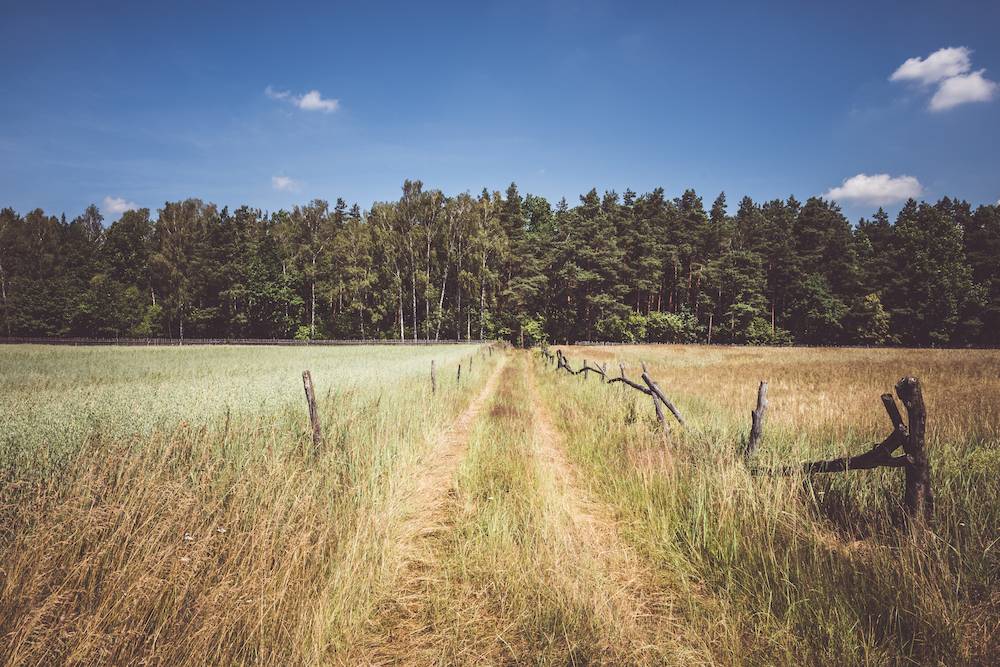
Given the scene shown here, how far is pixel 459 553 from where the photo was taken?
3.84 meters

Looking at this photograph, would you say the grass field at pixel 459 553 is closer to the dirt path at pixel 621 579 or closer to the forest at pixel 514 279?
the dirt path at pixel 621 579

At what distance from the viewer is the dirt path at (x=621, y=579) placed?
2.81 meters

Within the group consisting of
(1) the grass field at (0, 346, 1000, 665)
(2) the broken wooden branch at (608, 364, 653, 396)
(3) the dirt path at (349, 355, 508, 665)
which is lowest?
(3) the dirt path at (349, 355, 508, 665)

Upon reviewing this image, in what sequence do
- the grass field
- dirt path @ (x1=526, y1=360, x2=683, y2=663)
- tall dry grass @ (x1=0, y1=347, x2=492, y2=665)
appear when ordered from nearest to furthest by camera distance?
tall dry grass @ (x1=0, y1=347, x2=492, y2=665)
the grass field
dirt path @ (x1=526, y1=360, x2=683, y2=663)

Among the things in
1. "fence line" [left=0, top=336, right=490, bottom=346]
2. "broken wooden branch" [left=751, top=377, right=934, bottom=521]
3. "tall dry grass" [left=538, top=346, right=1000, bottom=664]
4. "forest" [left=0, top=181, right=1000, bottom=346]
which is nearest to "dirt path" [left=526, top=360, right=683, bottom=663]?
"tall dry grass" [left=538, top=346, right=1000, bottom=664]

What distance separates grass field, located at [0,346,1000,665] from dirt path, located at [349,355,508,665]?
24 millimetres

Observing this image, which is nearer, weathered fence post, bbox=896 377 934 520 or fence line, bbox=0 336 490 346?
weathered fence post, bbox=896 377 934 520

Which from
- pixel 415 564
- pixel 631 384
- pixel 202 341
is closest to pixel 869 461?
pixel 415 564

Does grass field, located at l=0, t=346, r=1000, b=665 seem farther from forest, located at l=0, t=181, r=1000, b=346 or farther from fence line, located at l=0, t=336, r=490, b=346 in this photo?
forest, located at l=0, t=181, r=1000, b=346

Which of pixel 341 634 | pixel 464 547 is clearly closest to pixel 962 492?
A: pixel 464 547

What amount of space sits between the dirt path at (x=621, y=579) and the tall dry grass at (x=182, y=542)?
1952mm

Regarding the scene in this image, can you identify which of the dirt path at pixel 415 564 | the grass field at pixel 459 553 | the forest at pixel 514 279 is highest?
the forest at pixel 514 279

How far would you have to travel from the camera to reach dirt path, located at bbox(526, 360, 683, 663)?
9.21 ft

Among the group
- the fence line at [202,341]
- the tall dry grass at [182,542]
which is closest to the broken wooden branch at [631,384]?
the tall dry grass at [182,542]
